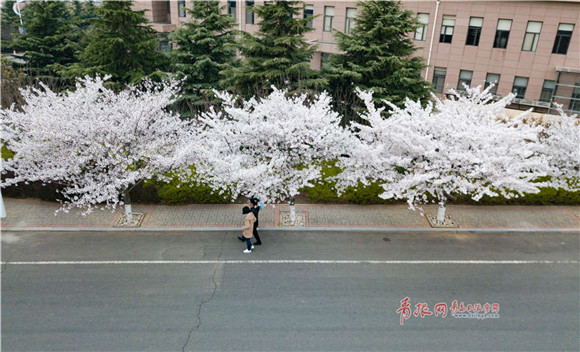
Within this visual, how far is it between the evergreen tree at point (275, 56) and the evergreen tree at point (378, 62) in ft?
4.29

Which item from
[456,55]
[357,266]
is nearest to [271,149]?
[357,266]

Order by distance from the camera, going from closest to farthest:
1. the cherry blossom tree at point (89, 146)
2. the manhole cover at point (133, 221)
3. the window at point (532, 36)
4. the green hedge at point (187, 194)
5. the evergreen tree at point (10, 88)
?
the cherry blossom tree at point (89, 146) → the manhole cover at point (133, 221) → the green hedge at point (187, 194) → the evergreen tree at point (10, 88) → the window at point (532, 36)

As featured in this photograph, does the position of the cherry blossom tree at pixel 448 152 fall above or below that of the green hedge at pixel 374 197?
above

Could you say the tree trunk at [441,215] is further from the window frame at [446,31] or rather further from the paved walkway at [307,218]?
the window frame at [446,31]

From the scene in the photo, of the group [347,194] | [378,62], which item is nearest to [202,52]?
[378,62]

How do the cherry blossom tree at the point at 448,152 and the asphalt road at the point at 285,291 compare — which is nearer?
the asphalt road at the point at 285,291

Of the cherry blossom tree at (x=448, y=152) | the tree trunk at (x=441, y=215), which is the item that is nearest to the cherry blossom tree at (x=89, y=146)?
the cherry blossom tree at (x=448, y=152)

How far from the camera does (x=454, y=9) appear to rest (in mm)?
25156

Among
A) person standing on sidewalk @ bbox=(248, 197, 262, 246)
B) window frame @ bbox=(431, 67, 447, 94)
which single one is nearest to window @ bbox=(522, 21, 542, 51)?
window frame @ bbox=(431, 67, 447, 94)

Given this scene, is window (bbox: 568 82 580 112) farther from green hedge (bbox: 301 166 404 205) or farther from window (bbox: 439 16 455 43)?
green hedge (bbox: 301 166 404 205)

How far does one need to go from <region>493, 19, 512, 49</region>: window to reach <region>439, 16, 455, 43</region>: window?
275 cm

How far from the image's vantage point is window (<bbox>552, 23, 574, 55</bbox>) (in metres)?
23.0

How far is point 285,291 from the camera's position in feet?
32.4

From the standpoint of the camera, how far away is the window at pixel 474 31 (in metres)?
24.9
